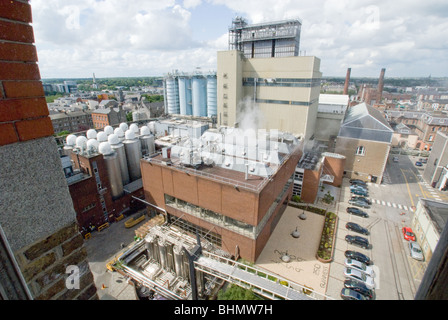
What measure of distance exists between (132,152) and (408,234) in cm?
3036

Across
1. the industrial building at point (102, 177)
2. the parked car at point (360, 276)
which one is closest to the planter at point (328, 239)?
the parked car at point (360, 276)

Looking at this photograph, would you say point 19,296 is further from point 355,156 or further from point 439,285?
point 355,156

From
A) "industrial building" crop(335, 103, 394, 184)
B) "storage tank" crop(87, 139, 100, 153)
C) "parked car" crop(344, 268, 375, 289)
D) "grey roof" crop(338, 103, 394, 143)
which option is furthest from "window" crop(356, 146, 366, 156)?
"storage tank" crop(87, 139, 100, 153)

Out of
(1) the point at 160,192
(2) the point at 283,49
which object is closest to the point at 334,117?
(2) the point at 283,49

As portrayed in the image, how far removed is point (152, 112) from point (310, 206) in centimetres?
5139

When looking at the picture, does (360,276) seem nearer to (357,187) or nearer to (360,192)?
(360,192)

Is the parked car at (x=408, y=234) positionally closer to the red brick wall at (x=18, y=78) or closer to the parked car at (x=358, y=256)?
the parked car at (x=358, y=256)

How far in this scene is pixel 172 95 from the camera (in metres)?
45.6

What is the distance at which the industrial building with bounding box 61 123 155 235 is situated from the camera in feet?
66.0

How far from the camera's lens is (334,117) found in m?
38.3

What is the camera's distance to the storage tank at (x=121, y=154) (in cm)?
2411

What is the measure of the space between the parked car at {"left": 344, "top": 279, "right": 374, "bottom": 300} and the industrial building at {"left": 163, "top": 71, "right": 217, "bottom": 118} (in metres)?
30.7

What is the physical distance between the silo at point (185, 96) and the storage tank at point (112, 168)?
78.8 ft

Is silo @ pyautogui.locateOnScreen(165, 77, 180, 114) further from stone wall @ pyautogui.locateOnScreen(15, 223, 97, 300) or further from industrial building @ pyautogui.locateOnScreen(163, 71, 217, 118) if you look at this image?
stone wall @ pyautogui.locateOnScreen(15, 223, 97, 300)
